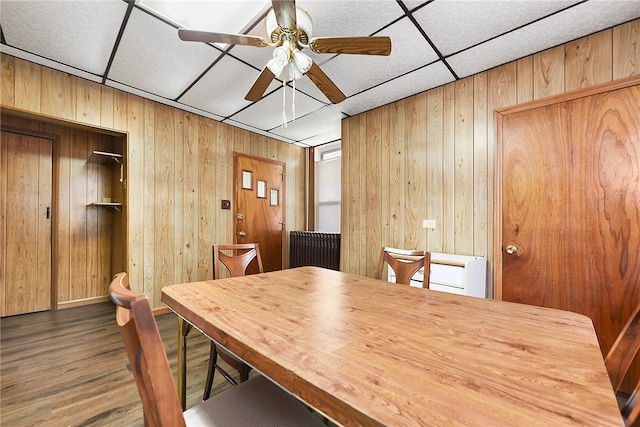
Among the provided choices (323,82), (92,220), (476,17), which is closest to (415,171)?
(476,17)

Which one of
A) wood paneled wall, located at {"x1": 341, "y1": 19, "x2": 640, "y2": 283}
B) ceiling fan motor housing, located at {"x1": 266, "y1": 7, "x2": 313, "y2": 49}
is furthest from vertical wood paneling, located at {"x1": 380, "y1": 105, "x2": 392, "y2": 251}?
ceiling fan motor housing, located at {"x1": 266, "y1": 7, "x2": 313, "y2": 49}

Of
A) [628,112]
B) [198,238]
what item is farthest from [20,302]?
[628,112]

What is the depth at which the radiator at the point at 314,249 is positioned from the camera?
4016 millimetres

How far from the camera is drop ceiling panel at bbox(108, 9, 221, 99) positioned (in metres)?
1.97

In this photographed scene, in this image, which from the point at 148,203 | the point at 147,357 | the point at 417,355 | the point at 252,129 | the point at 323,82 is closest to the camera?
the point at 147,357

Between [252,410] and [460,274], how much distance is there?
195 centimetres

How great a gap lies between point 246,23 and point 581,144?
269cm

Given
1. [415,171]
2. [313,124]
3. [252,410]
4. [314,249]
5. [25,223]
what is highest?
[313,124]

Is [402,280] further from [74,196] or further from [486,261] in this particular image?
[74,196]

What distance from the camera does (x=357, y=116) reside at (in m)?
3.47

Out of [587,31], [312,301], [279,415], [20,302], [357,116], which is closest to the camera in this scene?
[279,415]

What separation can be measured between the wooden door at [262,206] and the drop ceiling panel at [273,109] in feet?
1.94

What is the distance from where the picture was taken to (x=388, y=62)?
7.63 ft

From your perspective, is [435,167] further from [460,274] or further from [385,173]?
[460,274]
